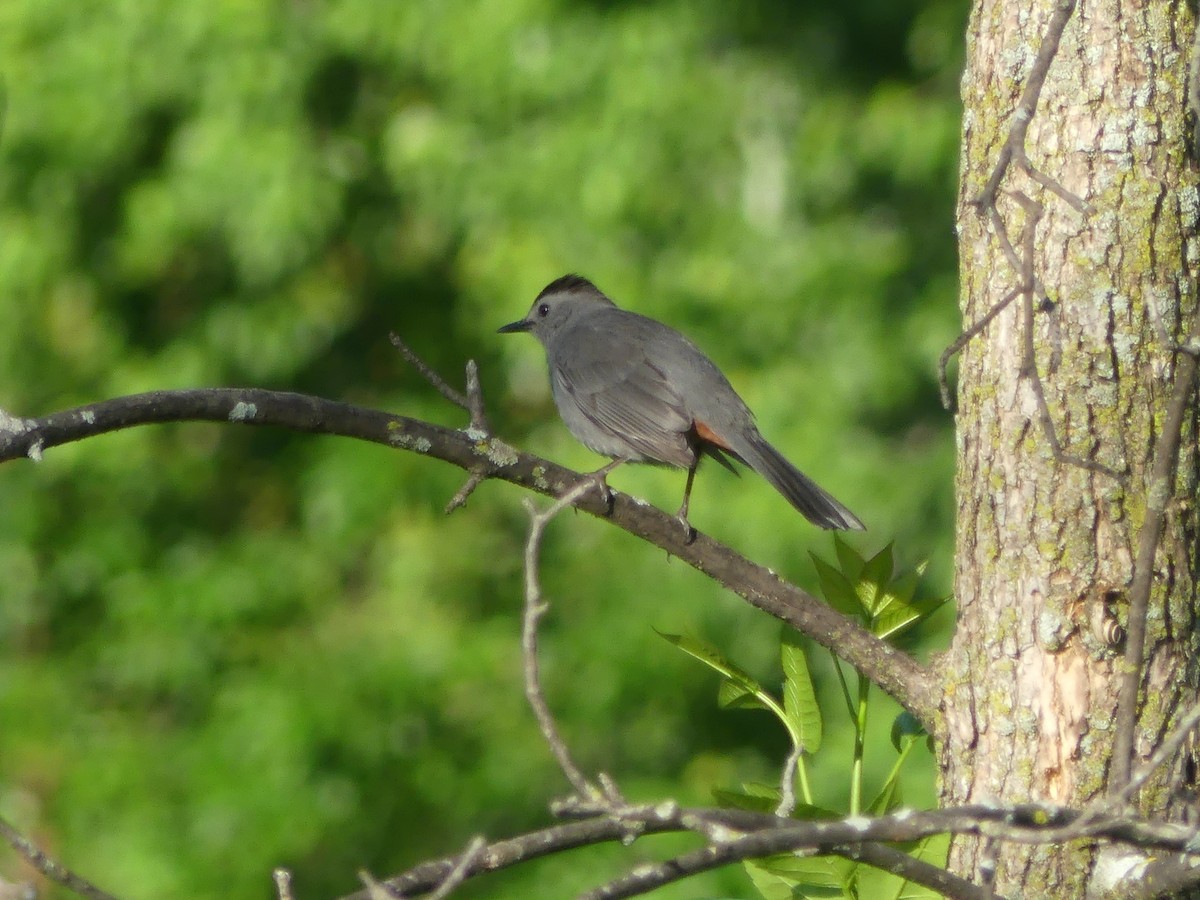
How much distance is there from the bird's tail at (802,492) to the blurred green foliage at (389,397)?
1892 mm

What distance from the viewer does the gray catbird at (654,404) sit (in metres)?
4.50

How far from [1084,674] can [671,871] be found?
38.4 inches

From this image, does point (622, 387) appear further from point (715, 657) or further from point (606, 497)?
point (715, 657)

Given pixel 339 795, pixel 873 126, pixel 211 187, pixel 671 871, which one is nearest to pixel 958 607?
pixel 671 871

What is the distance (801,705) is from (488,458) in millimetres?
716

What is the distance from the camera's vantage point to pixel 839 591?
2855mm

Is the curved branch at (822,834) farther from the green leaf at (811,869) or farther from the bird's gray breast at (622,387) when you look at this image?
the bird's gray breast at (622,387)

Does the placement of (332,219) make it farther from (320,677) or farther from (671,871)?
(671,871)

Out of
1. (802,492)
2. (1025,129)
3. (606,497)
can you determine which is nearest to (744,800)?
(606,497)

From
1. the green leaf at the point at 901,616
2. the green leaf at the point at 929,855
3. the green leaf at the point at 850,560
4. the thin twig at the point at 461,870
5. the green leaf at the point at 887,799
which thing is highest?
the green leaf at the point at 850,560

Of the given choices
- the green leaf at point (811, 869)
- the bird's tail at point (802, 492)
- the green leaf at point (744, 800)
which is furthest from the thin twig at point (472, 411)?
the bird's tail at point (802, 492)

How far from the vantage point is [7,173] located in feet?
23.7

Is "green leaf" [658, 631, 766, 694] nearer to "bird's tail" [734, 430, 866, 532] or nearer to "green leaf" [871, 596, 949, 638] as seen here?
"green leaf" [871, 596, 949, 638]

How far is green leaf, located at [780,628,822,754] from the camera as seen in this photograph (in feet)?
8.53
